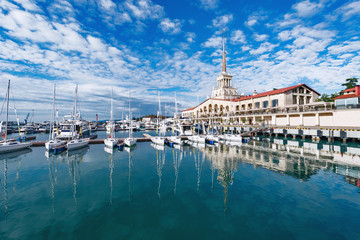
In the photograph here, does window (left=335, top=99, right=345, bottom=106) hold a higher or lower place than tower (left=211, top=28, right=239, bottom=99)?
lower

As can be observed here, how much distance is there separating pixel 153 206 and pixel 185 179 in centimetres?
681

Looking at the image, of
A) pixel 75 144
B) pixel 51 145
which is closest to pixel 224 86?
pixel 75 144

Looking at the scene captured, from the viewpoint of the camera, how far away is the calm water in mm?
10227

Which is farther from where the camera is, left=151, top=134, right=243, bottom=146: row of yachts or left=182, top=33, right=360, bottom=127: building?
left=182, top=33, right=360, bottom=127: building

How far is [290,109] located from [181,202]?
6500cm

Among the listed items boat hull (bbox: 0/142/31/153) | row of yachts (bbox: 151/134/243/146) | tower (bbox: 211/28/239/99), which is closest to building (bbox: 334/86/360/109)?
row of yachts (bbox: 151/134/243/146)

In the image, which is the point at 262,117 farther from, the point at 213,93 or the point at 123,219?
the point at 123,219

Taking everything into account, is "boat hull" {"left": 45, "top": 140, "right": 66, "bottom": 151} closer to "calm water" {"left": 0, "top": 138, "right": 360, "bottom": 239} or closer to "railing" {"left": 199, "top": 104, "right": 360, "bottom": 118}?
"calm water" {"left": 0, "top": 138, "right": 360, "bottom": 239}

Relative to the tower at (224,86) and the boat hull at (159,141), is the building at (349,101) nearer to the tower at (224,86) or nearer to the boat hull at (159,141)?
the boat hull at (159,141)

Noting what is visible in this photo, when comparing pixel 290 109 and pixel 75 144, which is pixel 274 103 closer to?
pixel 290 109

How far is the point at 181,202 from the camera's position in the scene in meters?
13.9

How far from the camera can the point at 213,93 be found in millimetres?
124750

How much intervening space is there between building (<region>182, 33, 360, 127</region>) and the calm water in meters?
34.1

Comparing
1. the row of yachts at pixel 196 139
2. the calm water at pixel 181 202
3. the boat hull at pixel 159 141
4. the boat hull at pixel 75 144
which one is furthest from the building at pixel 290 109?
the boat hull at pixel 75 144
